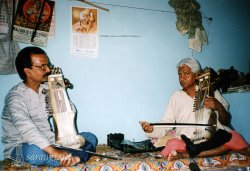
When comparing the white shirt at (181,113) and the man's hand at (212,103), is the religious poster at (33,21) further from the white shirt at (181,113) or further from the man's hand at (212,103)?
the man's hand at (212,103)

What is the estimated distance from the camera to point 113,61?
3223mm

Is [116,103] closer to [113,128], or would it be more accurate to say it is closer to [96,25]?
[113,128]

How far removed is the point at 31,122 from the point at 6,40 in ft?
4.16

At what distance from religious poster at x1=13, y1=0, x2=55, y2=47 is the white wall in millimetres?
122

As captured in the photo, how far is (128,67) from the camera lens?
328cm

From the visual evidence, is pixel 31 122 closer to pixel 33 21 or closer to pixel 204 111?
pixel 33 21

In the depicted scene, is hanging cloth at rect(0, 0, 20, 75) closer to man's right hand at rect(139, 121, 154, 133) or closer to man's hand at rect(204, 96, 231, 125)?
man's right hand at rect(139, 121, 154, 133)

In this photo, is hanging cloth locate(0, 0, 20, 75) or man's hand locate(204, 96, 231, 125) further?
hanging cloth locate(0, 0, 20, 75)

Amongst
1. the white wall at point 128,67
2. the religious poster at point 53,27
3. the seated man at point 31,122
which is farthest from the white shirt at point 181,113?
the religious poster at point 53,27

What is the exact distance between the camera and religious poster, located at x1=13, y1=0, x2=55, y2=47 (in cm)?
280

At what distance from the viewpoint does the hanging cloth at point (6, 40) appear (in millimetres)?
2689

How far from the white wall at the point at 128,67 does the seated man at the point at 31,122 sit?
Result: 589 millimetres

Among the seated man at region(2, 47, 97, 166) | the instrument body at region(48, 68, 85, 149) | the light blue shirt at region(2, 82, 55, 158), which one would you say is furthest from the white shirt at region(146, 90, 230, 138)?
the light blue shirt at region(2, 82, 55, 158)

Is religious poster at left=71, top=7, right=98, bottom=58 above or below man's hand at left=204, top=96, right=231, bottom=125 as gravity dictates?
above
